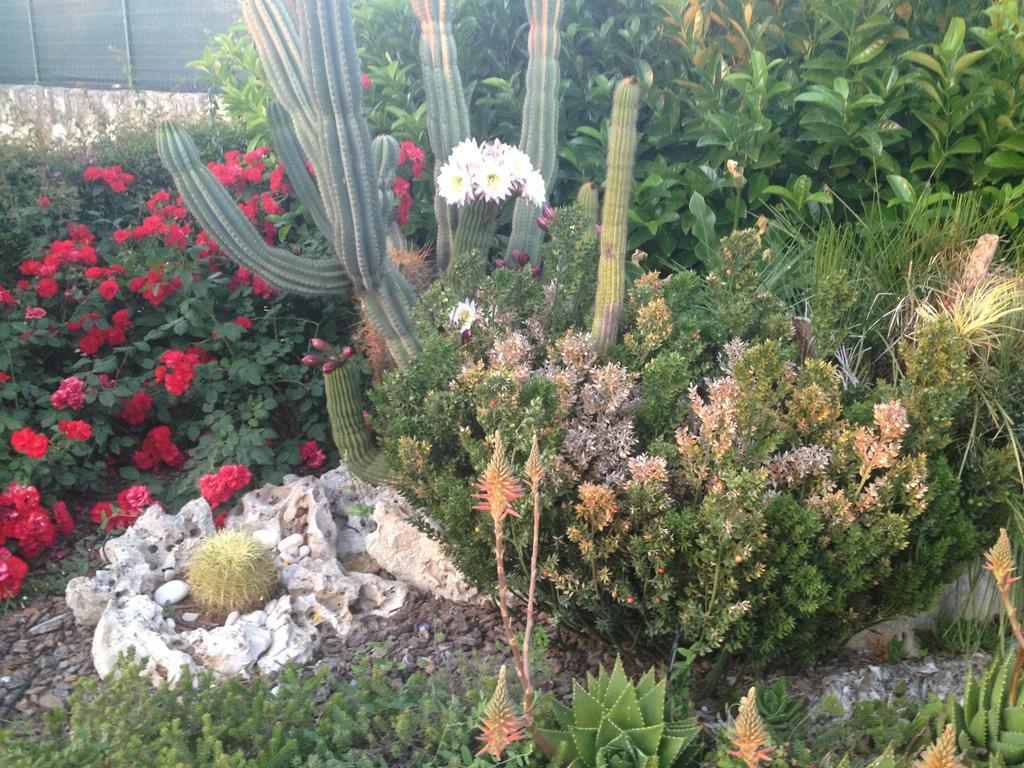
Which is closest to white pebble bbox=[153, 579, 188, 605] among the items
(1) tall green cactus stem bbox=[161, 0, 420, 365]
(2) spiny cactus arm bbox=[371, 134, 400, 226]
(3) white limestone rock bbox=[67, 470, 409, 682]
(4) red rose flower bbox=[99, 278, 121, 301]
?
(3) white limestone rock bbox=[67, 470, 409, 682]

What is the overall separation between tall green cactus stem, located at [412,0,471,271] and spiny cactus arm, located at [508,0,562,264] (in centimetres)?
27

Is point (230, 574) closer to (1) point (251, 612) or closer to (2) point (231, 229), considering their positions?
(1) point (251, 612)

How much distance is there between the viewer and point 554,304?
3082mm

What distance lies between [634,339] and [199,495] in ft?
6.22

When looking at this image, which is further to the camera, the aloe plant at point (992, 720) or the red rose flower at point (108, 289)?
the red rose flower at point (108, 289)

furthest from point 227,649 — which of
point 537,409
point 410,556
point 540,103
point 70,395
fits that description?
point 540,103

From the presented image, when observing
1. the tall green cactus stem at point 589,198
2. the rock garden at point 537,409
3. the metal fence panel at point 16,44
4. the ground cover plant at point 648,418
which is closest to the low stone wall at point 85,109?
the metal fence panel at point 16,44

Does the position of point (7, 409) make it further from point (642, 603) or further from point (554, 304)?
point (642, 603)

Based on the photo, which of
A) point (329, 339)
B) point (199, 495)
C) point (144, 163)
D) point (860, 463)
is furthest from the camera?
point (144, 163)

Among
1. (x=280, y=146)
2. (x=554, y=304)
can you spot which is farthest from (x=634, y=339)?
(x=280, y=146)

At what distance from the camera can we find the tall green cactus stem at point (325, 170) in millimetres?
3090

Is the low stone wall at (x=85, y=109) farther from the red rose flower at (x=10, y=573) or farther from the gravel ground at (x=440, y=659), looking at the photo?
the gravel ground at (x=440, y=659)

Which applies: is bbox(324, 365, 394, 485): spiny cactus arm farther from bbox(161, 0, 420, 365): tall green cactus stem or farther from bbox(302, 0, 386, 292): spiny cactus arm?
bbox(302, 0, 386, 292): spiny cactus arm

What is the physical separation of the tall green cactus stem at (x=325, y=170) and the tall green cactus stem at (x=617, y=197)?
0.90m
